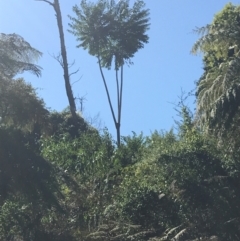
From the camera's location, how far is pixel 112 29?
32.1 m

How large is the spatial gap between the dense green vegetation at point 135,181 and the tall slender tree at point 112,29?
515 inches

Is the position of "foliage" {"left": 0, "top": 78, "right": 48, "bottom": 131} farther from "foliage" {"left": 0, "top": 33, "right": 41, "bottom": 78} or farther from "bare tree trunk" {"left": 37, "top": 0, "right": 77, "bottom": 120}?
"bare tree trunk" {"left": 37, "top": 0, "right": 77, "bottom": 120}

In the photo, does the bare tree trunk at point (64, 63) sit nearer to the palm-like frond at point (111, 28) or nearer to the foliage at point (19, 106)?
the palm-like frond at point (111, 28)

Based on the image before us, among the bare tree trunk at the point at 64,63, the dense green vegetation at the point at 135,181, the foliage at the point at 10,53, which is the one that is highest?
the bare tree trunk at the point at 64,63

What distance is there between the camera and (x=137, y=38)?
32.2m

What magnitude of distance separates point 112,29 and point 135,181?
16080 millimetres

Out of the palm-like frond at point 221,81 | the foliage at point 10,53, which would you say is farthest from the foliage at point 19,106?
the palm-like frond at point 221,81

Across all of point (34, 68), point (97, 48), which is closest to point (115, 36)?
point (97, 48)

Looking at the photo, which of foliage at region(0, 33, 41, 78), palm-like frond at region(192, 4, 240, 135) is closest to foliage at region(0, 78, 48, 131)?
foliage at region(0, 33, 41, 78)

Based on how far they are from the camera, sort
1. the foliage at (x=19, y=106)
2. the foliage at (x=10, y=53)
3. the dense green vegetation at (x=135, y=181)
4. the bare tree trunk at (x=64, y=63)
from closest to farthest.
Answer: the dense green vegetation at (x=135, y=181)
the foliage at (x=19, y=106)
the foliage at (x=10, y=53)
the bare tree trunk at (x=64, y=63)

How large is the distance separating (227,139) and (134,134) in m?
7.94

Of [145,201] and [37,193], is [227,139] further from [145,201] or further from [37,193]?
[37,193]

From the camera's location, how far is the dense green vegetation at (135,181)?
13859 millimetres

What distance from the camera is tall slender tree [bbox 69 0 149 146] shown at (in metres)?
32.1
